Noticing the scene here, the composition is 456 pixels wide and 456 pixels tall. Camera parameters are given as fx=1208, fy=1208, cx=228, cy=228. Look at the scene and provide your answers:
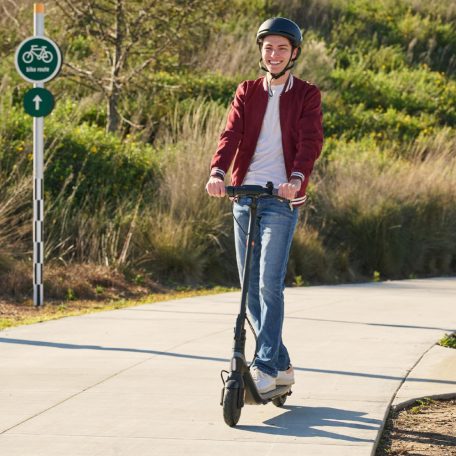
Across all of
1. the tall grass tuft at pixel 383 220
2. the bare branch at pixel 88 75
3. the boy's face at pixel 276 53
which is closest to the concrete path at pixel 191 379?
the boy's face at pixel 276 53

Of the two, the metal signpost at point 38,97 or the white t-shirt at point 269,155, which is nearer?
the white t-shirt at point 269,155

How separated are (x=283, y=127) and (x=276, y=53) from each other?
15.5 inches

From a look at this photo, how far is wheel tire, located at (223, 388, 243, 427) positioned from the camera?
5859 millimetres

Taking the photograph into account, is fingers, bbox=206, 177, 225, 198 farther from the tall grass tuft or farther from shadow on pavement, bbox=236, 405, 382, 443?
the tall grass tuft

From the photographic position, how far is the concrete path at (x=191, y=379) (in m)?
5.72

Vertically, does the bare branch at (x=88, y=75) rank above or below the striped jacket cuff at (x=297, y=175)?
above

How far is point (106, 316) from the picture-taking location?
10.2 metres

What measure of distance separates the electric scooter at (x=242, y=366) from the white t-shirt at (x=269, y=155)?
7.1 inches

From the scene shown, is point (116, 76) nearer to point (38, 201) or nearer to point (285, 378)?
point (38, 201)

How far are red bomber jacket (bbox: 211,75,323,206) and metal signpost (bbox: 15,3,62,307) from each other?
5305 mm

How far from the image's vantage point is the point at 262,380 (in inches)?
242

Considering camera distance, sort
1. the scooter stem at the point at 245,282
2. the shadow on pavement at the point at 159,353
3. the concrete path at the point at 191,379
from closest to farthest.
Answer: the concrete path at the point at 191,379, the scooter stem at the point at 245,282, the shadow on pavement at the point at 159,353

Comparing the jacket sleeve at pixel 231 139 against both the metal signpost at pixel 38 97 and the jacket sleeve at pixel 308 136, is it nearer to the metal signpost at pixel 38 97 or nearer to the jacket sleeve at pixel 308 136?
the jacket sleeve at pixel 308 136

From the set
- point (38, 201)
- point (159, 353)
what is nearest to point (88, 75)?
A: point (38, 201)
